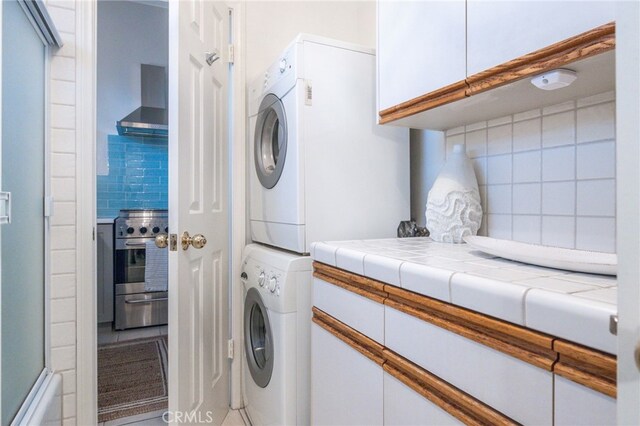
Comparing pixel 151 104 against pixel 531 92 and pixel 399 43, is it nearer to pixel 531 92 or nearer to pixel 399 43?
pixel 399 43

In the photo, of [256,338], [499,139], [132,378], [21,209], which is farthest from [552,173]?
[132,378]

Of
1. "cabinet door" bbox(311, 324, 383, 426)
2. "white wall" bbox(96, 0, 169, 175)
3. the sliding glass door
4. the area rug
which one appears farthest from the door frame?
"white wall" bbox(96, 0, 169, 175)

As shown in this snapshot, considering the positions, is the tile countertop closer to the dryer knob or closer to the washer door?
the dryer knob

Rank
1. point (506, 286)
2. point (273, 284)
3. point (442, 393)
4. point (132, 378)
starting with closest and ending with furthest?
point (506, 286), point (442, 393), point (273, 284), point (132, 378)

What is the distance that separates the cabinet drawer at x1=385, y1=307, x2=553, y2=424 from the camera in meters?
0.58

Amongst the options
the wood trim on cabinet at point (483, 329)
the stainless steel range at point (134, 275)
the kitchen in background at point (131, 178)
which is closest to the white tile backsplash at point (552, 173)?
the wood trim on cabinet at point (483, 329)

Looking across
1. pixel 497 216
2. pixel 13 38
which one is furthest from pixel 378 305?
pixel 13 38

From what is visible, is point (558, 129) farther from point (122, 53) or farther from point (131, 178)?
point (122, 53)

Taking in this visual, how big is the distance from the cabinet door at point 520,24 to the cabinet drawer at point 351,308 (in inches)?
28.5

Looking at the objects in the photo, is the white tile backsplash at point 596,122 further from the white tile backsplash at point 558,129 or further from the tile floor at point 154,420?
the tile floor at point 154,420

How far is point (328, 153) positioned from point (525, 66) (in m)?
0.81

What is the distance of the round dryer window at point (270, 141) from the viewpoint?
1.64 metres

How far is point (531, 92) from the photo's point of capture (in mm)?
1066

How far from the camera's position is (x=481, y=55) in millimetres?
1017
